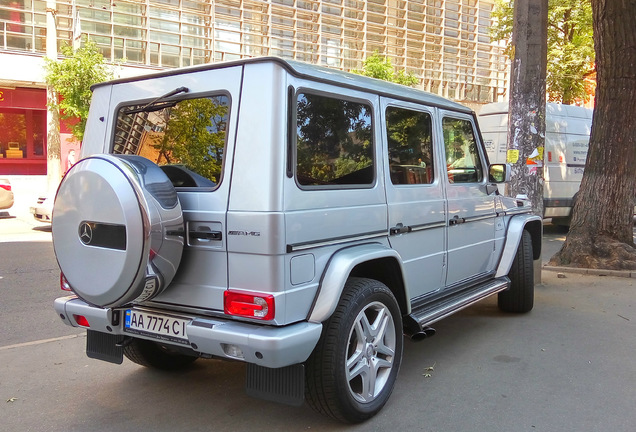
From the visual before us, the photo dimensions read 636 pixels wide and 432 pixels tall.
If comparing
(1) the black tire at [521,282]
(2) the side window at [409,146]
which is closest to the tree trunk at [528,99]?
(1) the black tire at [521,282]

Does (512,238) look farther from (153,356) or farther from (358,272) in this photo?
(153,356)

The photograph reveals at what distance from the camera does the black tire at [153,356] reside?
4.05m

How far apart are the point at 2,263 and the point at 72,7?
13.7 m

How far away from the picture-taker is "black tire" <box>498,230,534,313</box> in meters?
5.68

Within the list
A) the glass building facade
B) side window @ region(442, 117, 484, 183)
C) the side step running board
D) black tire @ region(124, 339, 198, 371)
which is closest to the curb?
the side step running board

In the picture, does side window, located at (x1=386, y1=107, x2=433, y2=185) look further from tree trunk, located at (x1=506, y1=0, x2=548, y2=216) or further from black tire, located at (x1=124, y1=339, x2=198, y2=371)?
tree trunk, located at (x1=506, y1=0, x2=548, y2=216)

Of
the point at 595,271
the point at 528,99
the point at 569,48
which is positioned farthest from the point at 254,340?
the point at 569,48

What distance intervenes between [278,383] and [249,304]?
47 cm

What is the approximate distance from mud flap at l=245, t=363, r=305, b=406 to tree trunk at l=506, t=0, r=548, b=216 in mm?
5119

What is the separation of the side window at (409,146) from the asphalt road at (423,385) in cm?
147

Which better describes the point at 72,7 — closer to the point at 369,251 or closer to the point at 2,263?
the point at 2,263

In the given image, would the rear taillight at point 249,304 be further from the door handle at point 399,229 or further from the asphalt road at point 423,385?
the door handle at point 399,229

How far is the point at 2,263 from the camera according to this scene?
8570 mm

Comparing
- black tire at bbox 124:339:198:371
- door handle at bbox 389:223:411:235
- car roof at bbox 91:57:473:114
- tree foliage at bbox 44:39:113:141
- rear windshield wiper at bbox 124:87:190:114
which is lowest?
black tire at bbox 124:339:198:371
